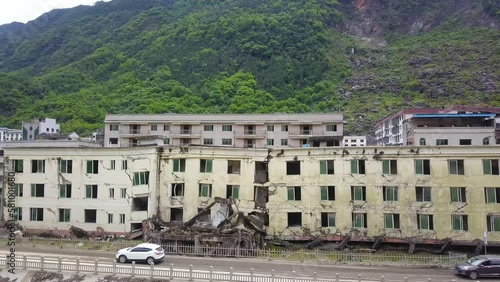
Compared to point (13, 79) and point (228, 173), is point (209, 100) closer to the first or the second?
point (13, 79)

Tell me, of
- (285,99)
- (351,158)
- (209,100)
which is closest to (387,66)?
(285,99)

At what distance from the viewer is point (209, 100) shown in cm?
11931

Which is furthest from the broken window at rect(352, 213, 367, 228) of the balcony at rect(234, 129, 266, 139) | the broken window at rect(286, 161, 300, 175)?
the balcony at rect(234, 129, 266, 139)

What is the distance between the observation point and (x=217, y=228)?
3891 cm

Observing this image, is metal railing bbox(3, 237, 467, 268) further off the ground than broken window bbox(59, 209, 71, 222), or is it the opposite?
broken window bbox(59, 209, 71, 222)

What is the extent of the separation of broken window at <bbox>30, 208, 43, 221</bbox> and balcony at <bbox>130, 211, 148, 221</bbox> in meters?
9.32

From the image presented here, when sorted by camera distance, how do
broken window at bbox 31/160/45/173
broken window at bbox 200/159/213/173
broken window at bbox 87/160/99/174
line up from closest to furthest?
broken window at bbox 200/159/213/173
broken window at bbox 87/160/99/174
broken window at bbox 31/160/45/173

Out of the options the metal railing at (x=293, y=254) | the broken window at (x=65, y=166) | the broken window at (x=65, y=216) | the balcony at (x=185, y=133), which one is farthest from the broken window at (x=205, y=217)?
the balcony at (x=185, y=133)

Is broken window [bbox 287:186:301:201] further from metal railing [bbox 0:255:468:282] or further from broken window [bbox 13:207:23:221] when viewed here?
broken window [bbox 13:207:23:221]

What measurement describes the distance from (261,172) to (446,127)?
28.1 m

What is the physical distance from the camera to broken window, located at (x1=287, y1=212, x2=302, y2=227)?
42.2 m

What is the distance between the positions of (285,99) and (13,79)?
79944 mm

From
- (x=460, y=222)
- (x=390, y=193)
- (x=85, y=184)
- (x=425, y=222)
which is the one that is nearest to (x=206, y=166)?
(x=85, y=184)

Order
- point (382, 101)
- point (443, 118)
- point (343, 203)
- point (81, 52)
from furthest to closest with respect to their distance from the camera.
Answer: point (81, 52) → point (382, 101) → point (443, 118) → point (343, 203)
